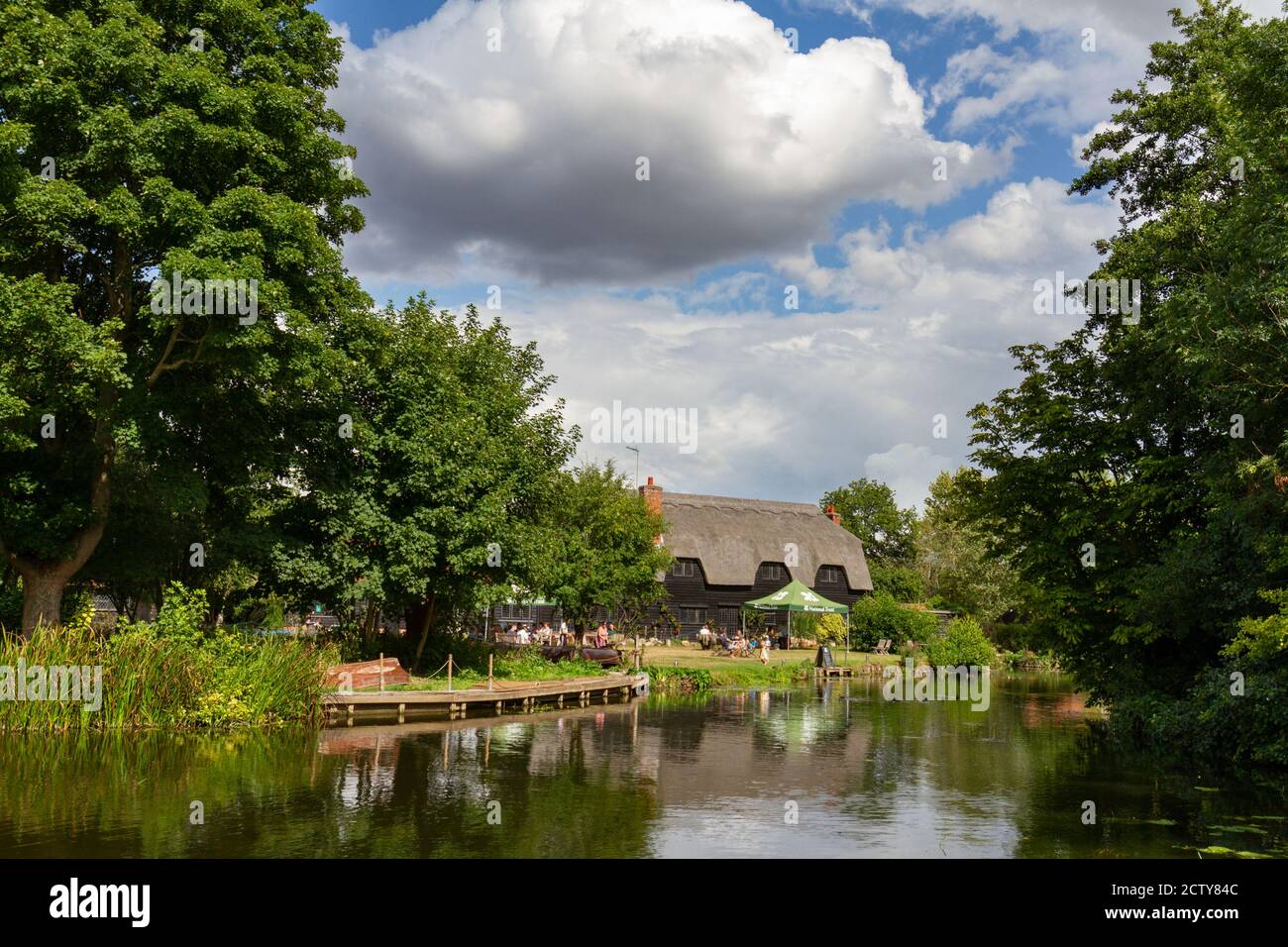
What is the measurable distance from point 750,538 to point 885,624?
10.1 meters

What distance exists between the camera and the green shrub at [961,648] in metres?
47.6

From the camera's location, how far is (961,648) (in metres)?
47.8

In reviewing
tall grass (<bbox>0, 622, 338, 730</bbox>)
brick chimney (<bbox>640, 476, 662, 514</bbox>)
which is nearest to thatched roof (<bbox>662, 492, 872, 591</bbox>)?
brick chimney (<bbox>640, 476, 662, 514</bbox>)

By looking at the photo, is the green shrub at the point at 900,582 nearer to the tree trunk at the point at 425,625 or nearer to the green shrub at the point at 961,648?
the green shrub at the point at 961,648

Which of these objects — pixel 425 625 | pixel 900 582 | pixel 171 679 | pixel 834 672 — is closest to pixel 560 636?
pixel 834 672

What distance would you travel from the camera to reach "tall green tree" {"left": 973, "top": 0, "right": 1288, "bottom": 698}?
57.8 ft

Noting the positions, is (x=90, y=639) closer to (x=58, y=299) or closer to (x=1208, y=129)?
(x=58, y=299)

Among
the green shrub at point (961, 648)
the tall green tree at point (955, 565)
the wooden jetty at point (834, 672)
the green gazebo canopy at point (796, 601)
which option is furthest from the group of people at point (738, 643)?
the tall green tree at point (955, 565)

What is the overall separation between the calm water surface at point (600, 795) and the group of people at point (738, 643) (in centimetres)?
2010

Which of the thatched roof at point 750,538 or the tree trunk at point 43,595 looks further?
the thatched roof at point 750,538

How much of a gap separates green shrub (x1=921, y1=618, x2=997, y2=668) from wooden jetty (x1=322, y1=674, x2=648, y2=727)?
20107mm

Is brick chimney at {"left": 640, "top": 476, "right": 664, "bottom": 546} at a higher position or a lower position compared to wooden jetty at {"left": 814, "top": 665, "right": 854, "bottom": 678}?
higher

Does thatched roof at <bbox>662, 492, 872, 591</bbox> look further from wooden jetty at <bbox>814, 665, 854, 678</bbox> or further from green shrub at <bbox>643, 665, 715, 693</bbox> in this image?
green shrub at <bbox>643, 665, 715, 693</bbox>

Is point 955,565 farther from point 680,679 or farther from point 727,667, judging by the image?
point 680,679
